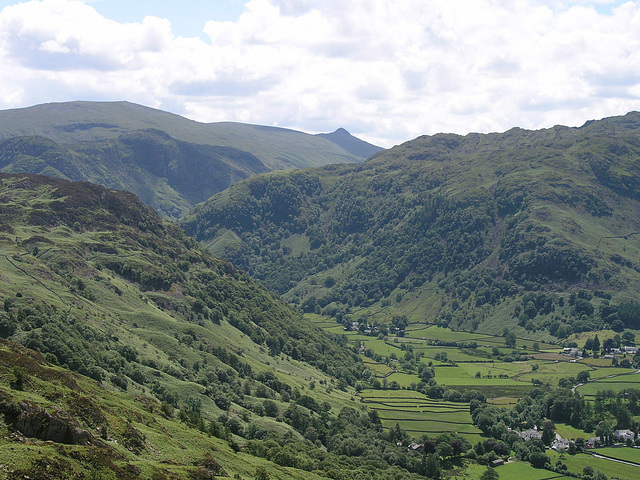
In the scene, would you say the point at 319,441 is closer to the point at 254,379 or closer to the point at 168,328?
the point at 254,379

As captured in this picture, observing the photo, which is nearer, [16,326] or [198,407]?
[16,326]

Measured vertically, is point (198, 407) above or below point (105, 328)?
below

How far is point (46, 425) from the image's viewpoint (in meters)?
61.6

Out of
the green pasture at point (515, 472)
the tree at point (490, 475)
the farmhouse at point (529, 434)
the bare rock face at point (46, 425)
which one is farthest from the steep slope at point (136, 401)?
the farmhouse at point (529, 434)

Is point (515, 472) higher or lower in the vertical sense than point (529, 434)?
lower

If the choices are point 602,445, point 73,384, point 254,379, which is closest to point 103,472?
point 73,384

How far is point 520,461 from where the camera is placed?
16788 cm

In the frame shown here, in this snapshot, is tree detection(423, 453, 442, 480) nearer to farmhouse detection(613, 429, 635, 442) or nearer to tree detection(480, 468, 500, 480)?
tree detection(480, 468, 500, 480)

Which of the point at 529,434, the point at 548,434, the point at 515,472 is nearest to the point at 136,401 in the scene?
the point at 515,472

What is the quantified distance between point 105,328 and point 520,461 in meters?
115

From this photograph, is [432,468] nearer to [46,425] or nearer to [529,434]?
[529,434]

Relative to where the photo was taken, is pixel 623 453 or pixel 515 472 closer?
pixel 515 472

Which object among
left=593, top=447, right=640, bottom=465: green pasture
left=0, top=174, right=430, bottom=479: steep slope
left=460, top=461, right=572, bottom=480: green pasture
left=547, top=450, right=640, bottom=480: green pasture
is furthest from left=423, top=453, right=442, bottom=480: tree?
left=593, top=447, right=640, bottom=465: green pasture

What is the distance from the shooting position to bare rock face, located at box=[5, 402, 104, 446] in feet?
196
